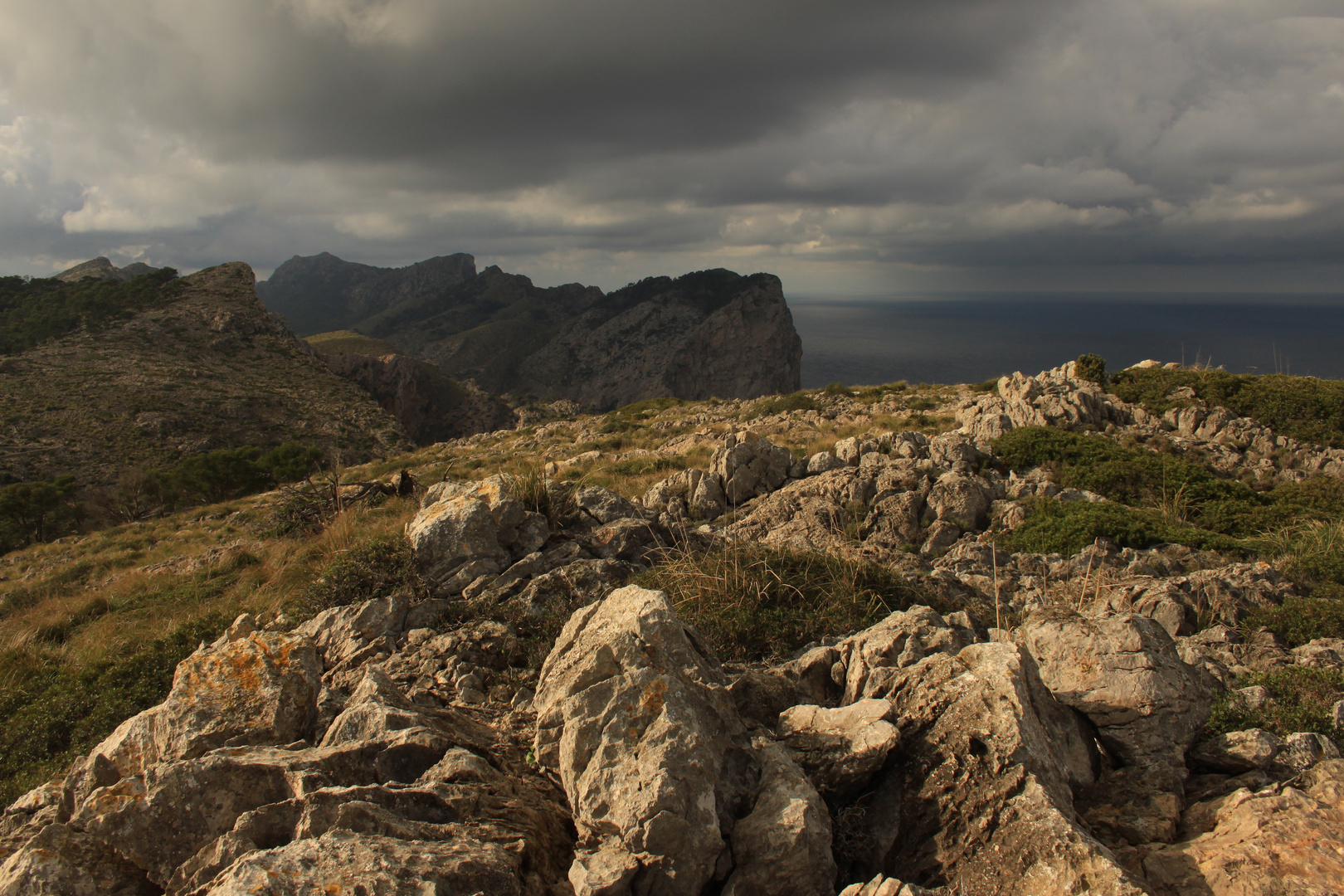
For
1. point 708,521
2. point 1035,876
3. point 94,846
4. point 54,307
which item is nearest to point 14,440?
point 54,307

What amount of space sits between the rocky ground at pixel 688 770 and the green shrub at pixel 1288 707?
9 centimetres

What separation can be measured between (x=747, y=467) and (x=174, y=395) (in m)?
51.2

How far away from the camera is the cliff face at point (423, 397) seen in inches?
2992

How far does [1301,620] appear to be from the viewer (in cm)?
610

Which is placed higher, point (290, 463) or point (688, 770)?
point (688, 770)

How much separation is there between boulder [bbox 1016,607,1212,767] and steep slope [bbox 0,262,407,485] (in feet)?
153

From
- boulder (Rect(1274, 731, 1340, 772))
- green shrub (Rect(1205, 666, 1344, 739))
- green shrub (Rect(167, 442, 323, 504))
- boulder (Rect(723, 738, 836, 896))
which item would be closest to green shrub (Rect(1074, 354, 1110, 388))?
green shrub (Rect(1205, 666, 1344, 739))

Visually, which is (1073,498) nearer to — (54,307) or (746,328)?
(54,307)

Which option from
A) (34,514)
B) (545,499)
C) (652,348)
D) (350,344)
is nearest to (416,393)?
(350,344)

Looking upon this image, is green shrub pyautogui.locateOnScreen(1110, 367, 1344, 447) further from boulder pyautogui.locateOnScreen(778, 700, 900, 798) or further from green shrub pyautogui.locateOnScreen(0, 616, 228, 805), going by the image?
green shrub pyautogui.locateOnScreen(0, 616, 228, 805)

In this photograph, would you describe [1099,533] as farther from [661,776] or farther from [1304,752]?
[661,776]

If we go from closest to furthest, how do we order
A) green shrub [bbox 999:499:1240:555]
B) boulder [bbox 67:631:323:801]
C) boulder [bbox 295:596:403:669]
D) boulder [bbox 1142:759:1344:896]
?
boulder [bbox 1142:759:1344:896] < boulder [bbox 67:631:323:801] < boulder [bbox 295:596:403:669] < green shrub [bbox 999:499:1240:555]

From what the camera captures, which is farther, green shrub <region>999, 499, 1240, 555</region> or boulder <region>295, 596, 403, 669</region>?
green shrub <region>999, 499, 1240, 555</region>

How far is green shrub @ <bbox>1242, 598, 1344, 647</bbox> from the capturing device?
5941 mm
